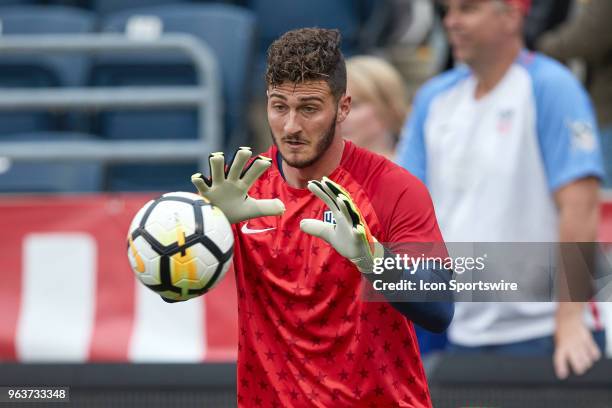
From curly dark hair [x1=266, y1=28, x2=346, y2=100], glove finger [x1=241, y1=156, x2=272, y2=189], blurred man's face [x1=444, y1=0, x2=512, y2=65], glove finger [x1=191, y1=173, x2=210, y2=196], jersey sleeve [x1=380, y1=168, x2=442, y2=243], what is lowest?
jersey sleeve [x1=380, y1=168, x2=442, y2=243]

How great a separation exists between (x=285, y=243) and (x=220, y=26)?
3.87 metres

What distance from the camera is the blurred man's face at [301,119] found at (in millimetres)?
3258

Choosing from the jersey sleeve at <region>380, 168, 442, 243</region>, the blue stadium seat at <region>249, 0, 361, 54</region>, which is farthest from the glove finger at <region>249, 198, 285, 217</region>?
the blue stadium seat at <region>249, 0, 361, 54</region>

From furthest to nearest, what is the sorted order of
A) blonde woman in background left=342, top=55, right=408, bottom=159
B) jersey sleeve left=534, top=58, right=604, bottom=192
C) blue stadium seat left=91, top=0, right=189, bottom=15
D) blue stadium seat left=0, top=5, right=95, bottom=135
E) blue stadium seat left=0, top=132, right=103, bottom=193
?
blue stadium seat left=91, top=0, right=189, bottom=15 → blue stadium seat left=0, top=5, right=95, bottom=135 → blue stadium seat left=0, top=132, right=103, bottom=193 → blonde woman in background left=342, top=55, right=408, bottom=159 → jersey sleeve left=534, top=58, right=604, bottom=192

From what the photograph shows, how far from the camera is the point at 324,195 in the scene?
309 cm

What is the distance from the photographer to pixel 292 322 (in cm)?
333

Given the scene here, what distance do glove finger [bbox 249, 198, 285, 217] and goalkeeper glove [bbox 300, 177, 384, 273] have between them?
14 centimetres

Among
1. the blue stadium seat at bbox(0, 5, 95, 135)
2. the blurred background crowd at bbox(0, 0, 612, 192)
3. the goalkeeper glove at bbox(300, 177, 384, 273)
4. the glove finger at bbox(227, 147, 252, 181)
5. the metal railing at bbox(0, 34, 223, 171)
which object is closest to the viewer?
the goalkeeper glove at bbox(300, 177, 384, 273)

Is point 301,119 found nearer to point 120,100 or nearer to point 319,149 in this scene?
point 319,149

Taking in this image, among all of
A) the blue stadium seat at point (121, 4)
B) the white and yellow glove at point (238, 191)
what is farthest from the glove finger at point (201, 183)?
the blue stadium seat at point (121, 4)

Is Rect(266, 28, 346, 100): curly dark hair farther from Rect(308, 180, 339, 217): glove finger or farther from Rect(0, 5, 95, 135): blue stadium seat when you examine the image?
Rect(0, 5, 95, 135): blue stadium seat

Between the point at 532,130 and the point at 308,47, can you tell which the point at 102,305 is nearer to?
the point at 532,130

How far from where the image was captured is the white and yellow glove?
324 centimetres

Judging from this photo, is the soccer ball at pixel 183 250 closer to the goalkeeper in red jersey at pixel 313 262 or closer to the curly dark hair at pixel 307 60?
the goalkeeper in red jersey at pixel 313 262
